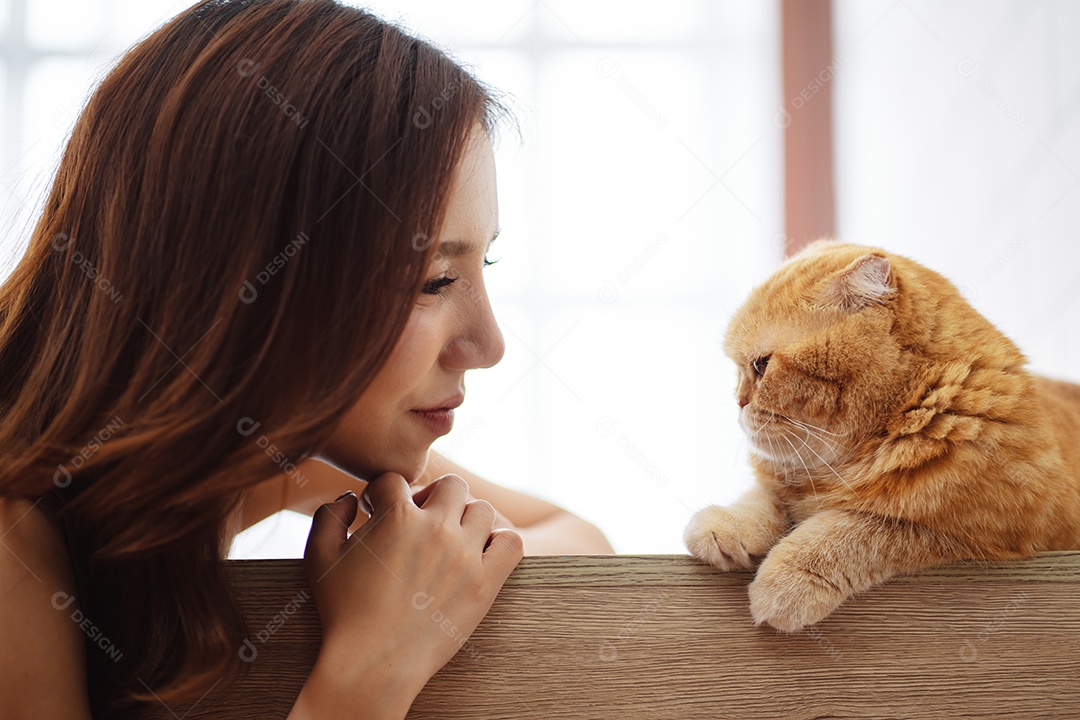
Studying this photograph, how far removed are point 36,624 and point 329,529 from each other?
0.78ft

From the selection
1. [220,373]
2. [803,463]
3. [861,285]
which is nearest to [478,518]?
[220,373]

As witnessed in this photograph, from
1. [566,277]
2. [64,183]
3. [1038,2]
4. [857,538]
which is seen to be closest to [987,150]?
[1038,2]

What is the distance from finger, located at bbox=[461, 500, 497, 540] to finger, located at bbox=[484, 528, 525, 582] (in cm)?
1

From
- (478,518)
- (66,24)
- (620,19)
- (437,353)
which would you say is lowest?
(478,518)

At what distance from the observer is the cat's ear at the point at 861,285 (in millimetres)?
805

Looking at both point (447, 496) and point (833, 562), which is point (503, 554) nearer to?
point (447, 496)

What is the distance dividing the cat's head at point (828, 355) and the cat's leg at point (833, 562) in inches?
3.9

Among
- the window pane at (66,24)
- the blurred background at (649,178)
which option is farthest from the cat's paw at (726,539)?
the window pane at (66,24)

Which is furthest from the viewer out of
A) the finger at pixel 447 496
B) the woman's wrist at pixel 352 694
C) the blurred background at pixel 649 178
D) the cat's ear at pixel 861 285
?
the blurred background at pixel 649 178

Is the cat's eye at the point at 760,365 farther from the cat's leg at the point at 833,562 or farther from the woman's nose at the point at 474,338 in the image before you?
the woman's nose at the point at 474,338

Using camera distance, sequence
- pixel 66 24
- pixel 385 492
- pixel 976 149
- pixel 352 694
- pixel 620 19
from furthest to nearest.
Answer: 1. pixel 620 19
2. pixel 66 24
3. pixel 976 149
4. pixel 385 492
5. pixel 352 694

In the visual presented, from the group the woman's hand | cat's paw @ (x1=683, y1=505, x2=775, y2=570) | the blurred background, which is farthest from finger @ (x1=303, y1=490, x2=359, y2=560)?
the blurred background

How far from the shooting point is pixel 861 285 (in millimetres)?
820

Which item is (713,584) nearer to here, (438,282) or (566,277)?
(438,282)
